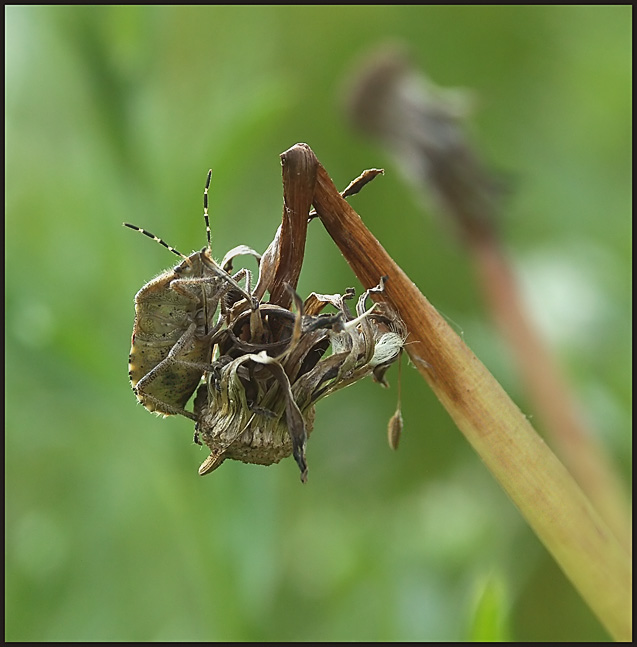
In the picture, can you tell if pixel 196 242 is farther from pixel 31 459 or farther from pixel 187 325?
pixel 31 459

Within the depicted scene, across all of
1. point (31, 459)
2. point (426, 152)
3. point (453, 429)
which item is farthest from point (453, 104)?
point (31, 459)

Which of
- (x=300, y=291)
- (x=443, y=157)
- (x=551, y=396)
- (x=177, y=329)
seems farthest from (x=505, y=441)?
(x=300, y=291)

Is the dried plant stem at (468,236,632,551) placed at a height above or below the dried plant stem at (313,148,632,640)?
below

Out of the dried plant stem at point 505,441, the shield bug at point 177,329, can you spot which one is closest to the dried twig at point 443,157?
the shield bug at point 177,329

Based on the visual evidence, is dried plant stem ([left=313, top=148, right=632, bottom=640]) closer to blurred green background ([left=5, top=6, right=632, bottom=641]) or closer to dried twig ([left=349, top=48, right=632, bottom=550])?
blurred green background ([left=5, top=6, right=632, bottom=641])

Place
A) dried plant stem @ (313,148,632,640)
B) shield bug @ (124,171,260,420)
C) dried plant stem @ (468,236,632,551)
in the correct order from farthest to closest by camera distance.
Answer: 1. dried plant stem @ (468,236,632,551)
2. shield bug @ (124,171,260,420)
3. dried plant stem @ (313,148,632,640)

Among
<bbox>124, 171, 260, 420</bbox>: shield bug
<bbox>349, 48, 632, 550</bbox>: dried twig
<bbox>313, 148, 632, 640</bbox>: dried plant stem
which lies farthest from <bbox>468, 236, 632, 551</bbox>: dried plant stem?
<bbox>124, 171, 260, 420</bbox>: shield bug
